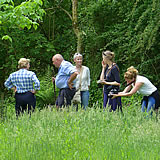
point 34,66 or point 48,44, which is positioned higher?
point 48,44

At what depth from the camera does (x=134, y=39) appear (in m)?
12.5

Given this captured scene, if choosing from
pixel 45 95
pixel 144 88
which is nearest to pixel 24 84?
pixel 144 88

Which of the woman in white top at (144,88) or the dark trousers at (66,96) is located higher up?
the woman in white top at (144,88)

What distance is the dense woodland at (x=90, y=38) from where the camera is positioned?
1223cm

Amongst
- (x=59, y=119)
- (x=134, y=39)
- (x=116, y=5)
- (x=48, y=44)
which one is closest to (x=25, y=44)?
(x=48, y=44)

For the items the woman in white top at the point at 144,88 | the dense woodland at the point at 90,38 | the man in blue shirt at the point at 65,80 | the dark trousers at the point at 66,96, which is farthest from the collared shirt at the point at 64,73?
the dense woodland at the point at 90,38

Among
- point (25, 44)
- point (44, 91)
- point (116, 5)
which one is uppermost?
point (116, 5)

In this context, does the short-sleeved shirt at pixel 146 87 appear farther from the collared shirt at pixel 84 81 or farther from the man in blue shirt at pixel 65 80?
the collared shirt at pixel 84 81

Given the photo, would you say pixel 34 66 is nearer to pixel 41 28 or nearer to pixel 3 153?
pixel 41 28

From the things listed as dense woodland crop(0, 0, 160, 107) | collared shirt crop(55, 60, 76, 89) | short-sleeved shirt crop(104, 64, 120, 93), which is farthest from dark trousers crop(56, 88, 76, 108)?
dense woodland crop(0, 0, 160, 107)

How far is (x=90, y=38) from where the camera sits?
14945mm

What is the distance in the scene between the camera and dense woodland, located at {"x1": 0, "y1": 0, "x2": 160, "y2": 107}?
40.1 feet

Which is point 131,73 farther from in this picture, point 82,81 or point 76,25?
point 76,25

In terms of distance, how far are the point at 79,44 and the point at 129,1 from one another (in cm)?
263
